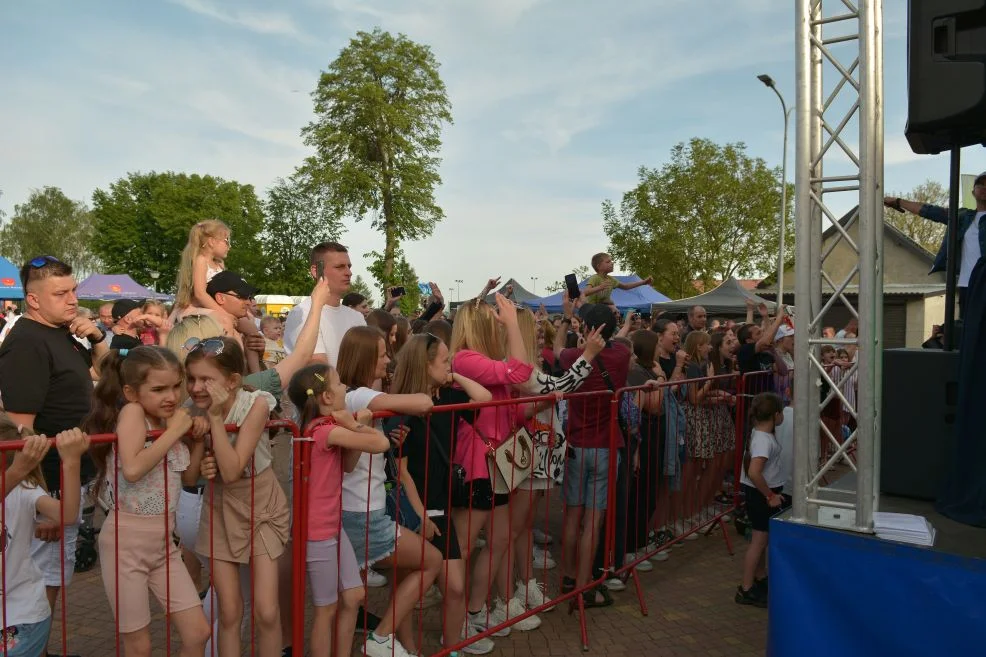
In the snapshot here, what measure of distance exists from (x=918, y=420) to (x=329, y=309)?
3579mm

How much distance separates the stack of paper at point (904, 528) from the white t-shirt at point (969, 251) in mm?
1545

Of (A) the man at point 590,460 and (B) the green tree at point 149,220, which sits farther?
(B) the green tree at point 149,220

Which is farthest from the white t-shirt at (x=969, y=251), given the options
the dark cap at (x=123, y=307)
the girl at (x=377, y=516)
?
the dark cap at (x=123, y=307)

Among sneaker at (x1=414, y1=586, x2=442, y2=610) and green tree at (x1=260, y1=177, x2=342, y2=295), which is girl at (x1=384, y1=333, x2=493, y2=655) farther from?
green tree at (x1=260, y1=177, x2=342, y2=295)

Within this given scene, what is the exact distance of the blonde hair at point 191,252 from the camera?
4.14 m

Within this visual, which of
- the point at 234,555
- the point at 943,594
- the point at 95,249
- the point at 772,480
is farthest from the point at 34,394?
the point at 95,249

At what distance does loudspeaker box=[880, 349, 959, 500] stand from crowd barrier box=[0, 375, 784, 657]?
1.60 metres

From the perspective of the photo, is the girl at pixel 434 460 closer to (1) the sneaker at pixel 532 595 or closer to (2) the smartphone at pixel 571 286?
(1) the sneaker at pixel 532 595

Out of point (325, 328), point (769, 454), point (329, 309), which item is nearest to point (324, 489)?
point (325, 328)

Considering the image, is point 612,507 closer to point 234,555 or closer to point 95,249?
point 234,555

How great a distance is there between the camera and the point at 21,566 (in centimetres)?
276

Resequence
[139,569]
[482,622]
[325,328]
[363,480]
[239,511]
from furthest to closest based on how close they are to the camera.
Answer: [325,328], [482,622], [363,480], [239,511], [139,569]

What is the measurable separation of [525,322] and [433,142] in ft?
98.7

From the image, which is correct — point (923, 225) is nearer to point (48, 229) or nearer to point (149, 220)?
point (149, 220)
